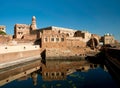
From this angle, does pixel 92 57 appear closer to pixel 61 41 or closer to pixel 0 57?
pixel 61 41

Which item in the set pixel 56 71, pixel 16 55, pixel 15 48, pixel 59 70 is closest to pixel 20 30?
pixel 15 48

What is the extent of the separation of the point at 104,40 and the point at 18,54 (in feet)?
115

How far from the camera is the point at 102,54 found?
32156 millimetres

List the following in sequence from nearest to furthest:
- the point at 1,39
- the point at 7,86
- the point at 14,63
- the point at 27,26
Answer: the point at 7,86, the point at 14,63, the point at 1,39, the point at 27,26

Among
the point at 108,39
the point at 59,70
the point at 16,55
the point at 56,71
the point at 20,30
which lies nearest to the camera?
the point at 56,71

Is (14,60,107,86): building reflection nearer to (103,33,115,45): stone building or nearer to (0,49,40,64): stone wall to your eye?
(0,49,40,64): stone wall

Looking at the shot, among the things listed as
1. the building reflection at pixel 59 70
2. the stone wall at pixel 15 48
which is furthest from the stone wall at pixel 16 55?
the building reflection at pixel 59 70

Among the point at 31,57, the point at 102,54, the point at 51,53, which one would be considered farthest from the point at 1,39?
the point at 102,54

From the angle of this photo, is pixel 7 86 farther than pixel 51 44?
No

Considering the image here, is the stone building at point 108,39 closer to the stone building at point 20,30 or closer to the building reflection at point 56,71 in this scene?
the stone building at point 20,30

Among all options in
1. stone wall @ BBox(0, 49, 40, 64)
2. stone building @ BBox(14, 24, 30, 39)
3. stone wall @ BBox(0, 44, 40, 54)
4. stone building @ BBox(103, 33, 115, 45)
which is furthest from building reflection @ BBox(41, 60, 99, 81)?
stone building @ BBox(103, 33, 115, 45)

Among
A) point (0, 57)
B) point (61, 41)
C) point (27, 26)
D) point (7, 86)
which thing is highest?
point (27, 26)

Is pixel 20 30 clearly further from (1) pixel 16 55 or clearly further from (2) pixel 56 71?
(2) pixel 56 71

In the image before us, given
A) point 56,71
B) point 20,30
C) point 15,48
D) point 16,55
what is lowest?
point 56,71
